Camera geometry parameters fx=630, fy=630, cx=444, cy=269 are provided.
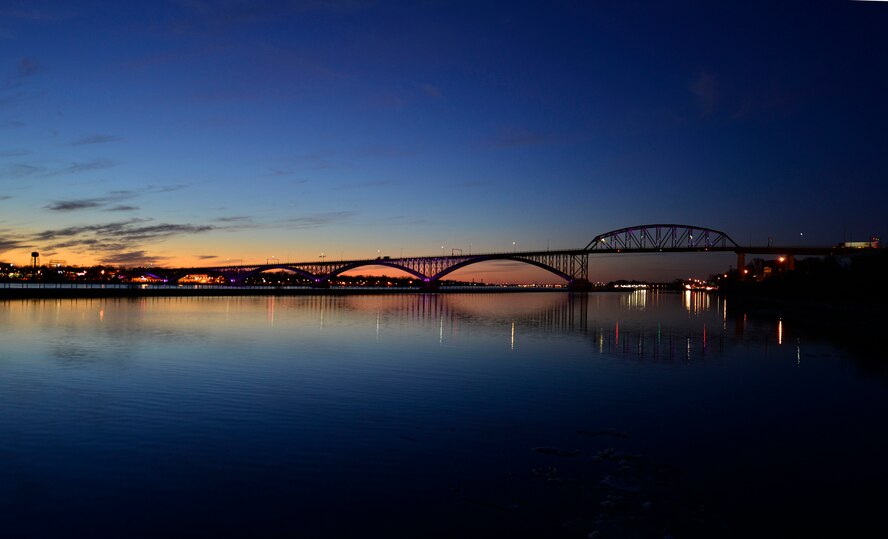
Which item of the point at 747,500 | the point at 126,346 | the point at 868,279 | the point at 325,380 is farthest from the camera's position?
the point at 868,279

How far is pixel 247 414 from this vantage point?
36.3 feet

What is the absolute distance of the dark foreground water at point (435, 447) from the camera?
6.57 m

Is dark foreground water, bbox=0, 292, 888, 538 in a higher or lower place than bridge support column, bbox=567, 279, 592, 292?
lower

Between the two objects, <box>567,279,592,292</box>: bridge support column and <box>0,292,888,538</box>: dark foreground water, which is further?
<box>567,279,592,292</box>: bridge support column

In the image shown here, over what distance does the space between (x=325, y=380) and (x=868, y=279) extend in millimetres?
50250

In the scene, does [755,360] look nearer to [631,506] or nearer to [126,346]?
[631,506]

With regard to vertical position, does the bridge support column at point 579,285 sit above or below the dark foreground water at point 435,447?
above

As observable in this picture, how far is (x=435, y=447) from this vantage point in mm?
9125

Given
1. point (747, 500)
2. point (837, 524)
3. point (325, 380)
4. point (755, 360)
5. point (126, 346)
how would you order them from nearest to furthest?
point (837, 524), point (747, 500), point (325, 380), point (755, 360), point (126, 346)

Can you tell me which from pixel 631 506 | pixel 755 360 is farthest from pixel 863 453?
pixel 755 360

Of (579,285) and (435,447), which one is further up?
(579,285)

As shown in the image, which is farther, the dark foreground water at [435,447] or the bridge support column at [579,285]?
the bridge support column at [579,285]

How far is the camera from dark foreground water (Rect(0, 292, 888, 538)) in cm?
657

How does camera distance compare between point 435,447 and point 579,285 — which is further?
point 579,285
